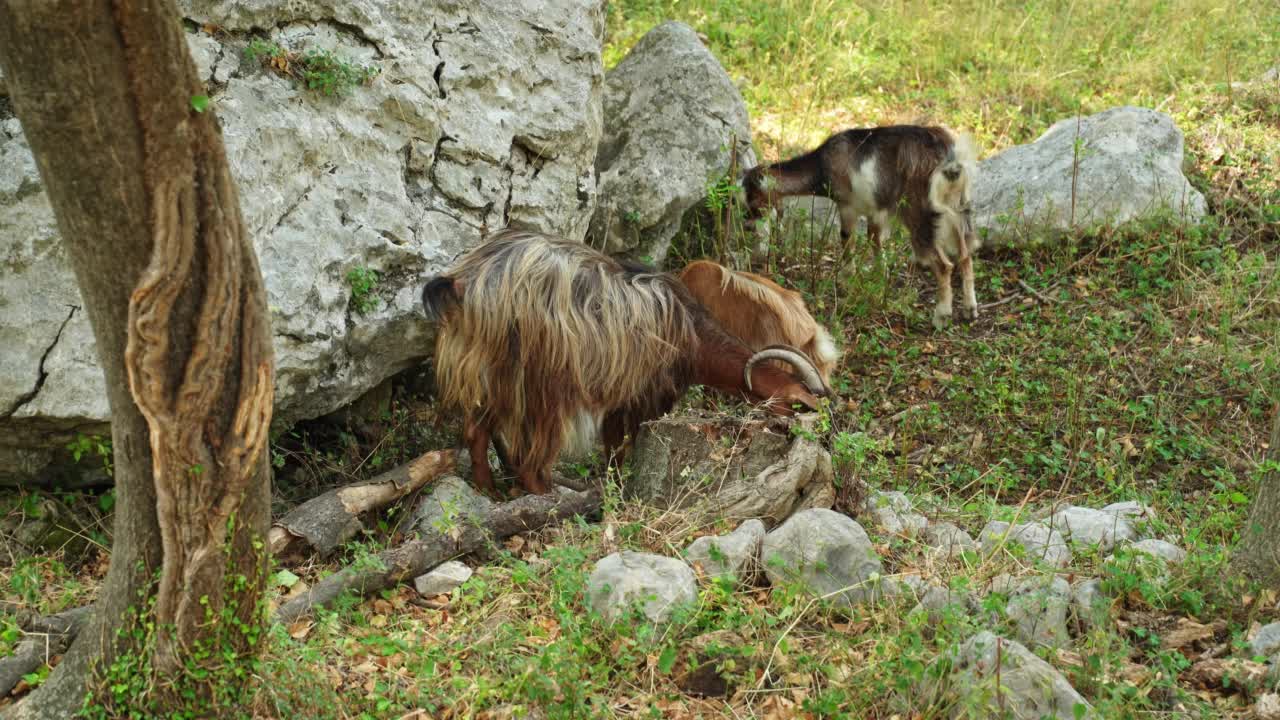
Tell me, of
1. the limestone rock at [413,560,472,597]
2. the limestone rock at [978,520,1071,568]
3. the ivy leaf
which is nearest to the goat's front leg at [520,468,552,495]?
the limestone rock at [413,560,472,597]

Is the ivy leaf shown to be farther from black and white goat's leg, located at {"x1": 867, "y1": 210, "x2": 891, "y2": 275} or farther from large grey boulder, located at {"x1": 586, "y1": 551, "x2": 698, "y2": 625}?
black and white goat's leg, located at {"x1": 867, "y1": 210, "x2": 891, "y2": 275}

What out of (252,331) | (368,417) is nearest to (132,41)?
(252,331)

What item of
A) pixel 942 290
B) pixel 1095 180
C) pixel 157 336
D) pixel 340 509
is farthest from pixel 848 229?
pixel 157 336

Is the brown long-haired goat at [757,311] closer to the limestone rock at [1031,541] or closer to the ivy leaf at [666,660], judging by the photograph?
the limestone rock at [1031,541]

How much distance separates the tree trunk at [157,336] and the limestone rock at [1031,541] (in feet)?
8.68

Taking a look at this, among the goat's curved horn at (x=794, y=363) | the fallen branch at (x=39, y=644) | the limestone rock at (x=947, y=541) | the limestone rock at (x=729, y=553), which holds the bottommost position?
the limestone rock at (x=947, y=541)

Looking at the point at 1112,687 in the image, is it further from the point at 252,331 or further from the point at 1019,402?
the point at 1019,402

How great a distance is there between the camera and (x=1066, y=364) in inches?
271

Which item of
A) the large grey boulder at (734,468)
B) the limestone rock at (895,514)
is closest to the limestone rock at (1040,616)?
the limestone rock at (895,514)

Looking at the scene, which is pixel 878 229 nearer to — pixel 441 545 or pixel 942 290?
pixel 942 290

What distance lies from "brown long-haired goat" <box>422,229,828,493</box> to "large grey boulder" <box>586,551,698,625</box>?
136 centimetres

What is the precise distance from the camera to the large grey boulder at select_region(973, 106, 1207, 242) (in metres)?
7.87

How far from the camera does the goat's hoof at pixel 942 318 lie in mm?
7488

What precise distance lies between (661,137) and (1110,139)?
3.37m
